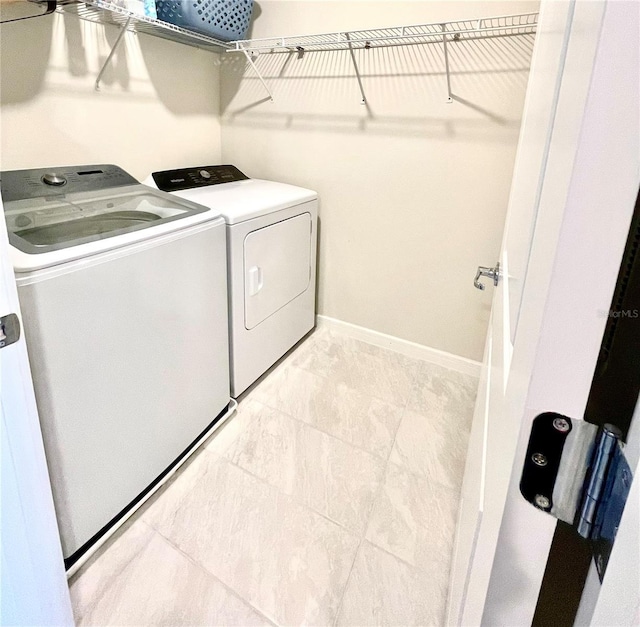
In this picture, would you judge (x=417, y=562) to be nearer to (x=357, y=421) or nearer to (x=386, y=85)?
(x=357, y=421)

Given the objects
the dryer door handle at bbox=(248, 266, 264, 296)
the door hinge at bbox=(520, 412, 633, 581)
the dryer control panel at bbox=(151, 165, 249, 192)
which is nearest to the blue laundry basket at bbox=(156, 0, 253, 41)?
the dryer control panel at bbox=(151, 165, 249, 192)

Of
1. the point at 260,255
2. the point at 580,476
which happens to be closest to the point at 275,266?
the point at 260,255

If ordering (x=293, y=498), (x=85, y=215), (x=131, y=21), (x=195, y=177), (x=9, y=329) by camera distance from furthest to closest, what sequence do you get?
A: (x=195, y=177), (x=131, y=21), (x=293, y=498), (x=85, y=215), (x=9, y=329)

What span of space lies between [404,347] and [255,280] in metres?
1.08

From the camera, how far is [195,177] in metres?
2.30

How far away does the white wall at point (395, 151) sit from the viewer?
200cm

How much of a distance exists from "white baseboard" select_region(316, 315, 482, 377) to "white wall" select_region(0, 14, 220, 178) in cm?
134

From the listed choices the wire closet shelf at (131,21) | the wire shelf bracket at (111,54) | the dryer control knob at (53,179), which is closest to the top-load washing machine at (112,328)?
the dryer control knob at (53,179)

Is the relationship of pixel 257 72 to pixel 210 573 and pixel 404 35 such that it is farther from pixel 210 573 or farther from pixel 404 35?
pixel 210 573

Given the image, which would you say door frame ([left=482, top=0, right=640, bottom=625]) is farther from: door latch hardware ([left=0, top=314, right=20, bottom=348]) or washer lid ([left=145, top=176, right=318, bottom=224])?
washer lid ([left=145, top=176, right=318, bottom=224])

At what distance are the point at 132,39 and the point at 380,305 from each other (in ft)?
6.18

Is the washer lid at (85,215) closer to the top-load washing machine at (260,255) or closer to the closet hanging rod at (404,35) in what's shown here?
the top-load washing machine at (260,255)

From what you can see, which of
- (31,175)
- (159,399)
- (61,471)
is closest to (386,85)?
(31,175)

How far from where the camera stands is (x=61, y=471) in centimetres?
122
